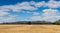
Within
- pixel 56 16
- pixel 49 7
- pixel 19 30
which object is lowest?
pixel 19 30

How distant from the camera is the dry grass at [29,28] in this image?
1.47 m

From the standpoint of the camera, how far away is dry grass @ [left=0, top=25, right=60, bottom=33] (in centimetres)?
147

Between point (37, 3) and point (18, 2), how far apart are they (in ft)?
0.80

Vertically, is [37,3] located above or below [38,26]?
above

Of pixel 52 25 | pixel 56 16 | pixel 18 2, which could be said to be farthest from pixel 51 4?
pixel 18 2

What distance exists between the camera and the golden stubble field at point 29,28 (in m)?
1.47

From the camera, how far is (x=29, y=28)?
5.05 feet

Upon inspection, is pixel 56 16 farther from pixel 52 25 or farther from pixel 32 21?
pixel 32 21

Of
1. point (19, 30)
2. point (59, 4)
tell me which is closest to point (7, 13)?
point (19, 30)

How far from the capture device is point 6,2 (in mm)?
1549

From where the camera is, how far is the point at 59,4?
1.54 m

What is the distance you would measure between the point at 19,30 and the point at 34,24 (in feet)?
0.68

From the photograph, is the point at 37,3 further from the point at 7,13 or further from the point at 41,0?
the point at 7,13

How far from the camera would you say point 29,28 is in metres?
1.54
